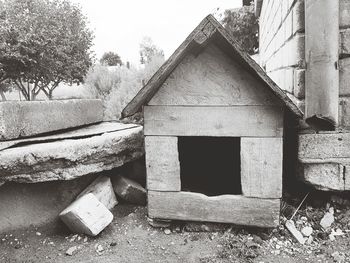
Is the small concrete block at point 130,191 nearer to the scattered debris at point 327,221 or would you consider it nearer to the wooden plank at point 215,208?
the wooden plank at point 215,208

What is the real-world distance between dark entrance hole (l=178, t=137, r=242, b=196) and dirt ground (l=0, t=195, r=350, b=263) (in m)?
0.90

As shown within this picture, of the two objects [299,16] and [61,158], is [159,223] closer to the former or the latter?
[61,158]

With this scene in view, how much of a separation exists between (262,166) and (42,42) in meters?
13.0

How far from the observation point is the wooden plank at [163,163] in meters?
2.57

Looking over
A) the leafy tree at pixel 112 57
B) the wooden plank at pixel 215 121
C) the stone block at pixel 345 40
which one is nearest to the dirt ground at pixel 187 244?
the wooden plank at pixel 215 121

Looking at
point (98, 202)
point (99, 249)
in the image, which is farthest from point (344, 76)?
point (99, 249)

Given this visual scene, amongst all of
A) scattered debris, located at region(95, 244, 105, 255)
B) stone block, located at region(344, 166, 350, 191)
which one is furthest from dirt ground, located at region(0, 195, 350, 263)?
stone block, located at region(344, 166, 350, 191)

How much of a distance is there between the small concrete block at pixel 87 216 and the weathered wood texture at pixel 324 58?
1.95 metres

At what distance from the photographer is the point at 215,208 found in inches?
100

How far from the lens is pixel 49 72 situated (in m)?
13.9

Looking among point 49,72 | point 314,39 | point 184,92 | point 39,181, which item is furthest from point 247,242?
point 49,72

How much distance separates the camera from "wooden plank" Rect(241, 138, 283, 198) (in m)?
2.38

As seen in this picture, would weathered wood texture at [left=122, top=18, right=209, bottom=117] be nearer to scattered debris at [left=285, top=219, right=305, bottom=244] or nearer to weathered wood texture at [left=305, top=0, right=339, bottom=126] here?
weathered wood texture at [left=305, top=0, right=339, bottom=126]

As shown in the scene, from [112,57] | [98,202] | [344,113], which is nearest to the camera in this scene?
[344,113]
